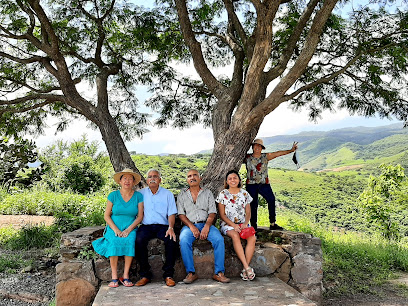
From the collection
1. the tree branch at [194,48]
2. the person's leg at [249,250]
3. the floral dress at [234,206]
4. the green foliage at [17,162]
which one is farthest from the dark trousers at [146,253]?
the green foliage at [17,162]

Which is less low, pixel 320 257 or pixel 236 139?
pixel 236 139

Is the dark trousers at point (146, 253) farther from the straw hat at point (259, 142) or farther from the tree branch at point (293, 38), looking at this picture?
the tree branch at point (293, 38)

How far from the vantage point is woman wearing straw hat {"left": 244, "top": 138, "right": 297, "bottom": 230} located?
17.5ft

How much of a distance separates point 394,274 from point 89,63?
→ 6.61m

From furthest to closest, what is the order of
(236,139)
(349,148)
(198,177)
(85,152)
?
(349,148)
(85,152)
(236,139)
(198,177)

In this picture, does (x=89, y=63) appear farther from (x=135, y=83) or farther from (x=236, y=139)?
→ (x=236, y=139)

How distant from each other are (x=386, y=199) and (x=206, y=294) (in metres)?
8.31

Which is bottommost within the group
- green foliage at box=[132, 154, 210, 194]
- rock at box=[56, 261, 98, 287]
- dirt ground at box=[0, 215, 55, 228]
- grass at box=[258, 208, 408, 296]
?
grass at box=[258, 208, 408, 296]

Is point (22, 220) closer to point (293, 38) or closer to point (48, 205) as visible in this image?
point (48, 205)

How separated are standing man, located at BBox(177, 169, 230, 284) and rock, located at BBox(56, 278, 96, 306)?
1025 mm

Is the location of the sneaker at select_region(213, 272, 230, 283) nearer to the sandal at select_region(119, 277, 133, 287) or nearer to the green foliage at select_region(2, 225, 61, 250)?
the sandal at select_region(119, 277, 133, 287)

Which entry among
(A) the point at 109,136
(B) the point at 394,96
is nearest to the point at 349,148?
(B) the point at 394,96

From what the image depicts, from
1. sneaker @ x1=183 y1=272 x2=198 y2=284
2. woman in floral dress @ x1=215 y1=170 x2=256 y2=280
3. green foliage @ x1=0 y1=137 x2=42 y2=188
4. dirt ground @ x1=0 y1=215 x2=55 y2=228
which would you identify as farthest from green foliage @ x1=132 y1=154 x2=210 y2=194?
sneaker @ x1=183 y1=272 x2=198 y2=284

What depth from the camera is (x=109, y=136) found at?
22.2 ft
